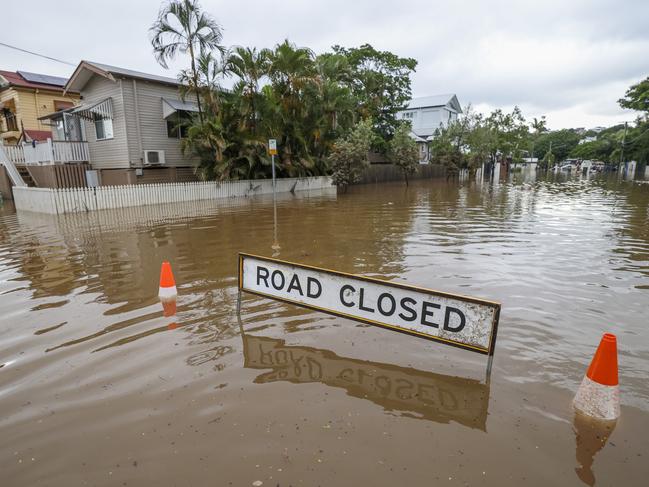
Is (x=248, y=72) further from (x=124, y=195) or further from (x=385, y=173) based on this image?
(x=385, y=173)

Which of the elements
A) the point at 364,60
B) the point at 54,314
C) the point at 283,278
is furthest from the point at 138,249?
the point at 364,60

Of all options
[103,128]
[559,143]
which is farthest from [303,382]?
[559,143]

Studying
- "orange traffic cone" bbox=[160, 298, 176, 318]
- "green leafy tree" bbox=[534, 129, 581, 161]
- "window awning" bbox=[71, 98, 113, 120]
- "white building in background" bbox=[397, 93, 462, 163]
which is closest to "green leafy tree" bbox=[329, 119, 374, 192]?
"window awning" bbox=[71, 98, 113, 120]

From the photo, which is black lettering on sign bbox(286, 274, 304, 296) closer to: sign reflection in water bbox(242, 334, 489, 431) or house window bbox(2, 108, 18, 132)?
sign reflection in water bbox(242, 334, 489, 431)

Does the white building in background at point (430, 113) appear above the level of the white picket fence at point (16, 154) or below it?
above

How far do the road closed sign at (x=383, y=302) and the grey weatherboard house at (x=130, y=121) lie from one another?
17.4 metres

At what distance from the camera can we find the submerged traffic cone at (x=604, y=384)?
107 inches

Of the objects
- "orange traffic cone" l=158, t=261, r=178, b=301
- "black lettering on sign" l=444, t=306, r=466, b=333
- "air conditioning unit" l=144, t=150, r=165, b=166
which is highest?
"air conditioning unit" l=144, t=150, r=165, b=166

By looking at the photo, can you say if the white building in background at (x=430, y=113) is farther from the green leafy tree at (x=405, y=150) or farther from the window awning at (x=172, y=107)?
the window awning at (x=172, y=107)

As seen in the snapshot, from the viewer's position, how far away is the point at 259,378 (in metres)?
3.35

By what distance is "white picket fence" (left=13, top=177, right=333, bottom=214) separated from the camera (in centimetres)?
1350

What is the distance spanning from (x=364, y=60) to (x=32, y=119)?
26282mm

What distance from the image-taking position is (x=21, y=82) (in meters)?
24.7

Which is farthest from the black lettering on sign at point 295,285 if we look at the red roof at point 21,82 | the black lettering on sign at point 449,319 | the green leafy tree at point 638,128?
the green leafy tree at point 638,128
